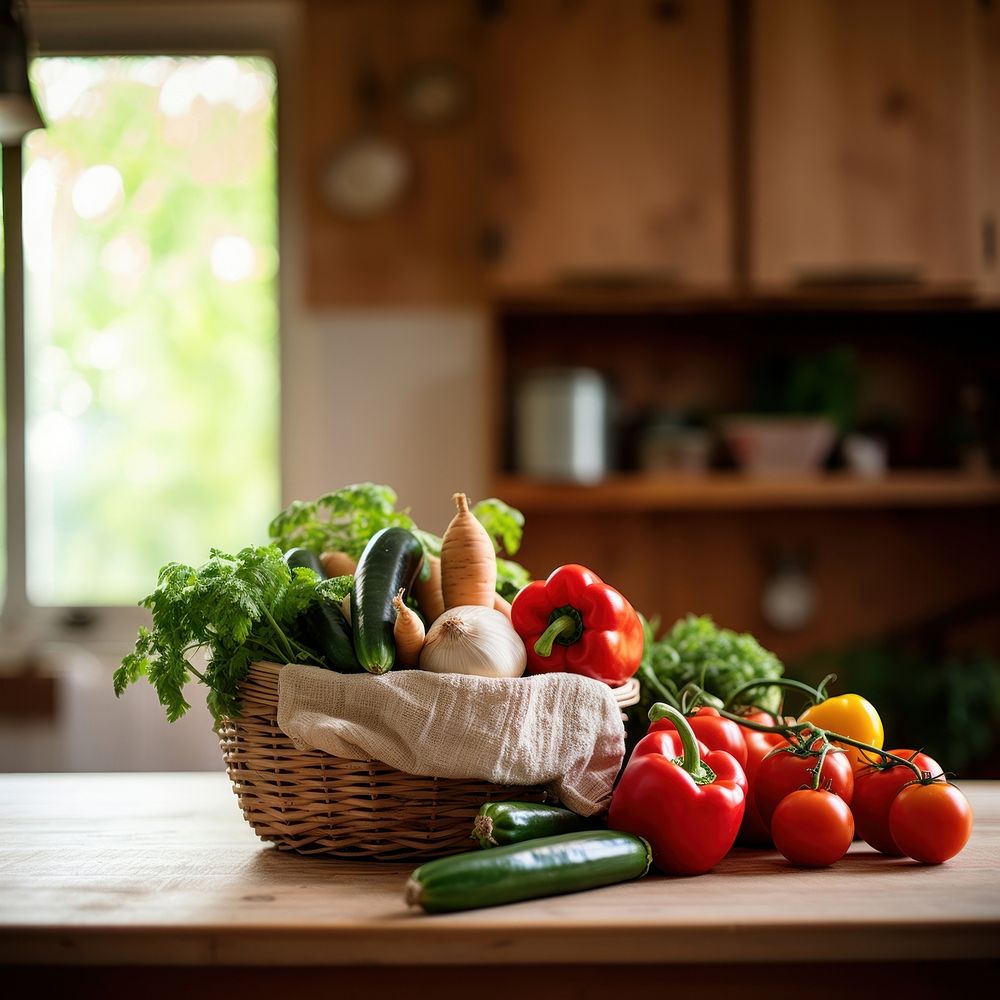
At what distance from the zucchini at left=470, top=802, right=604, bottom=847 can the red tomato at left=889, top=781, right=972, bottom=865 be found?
307 millimetres

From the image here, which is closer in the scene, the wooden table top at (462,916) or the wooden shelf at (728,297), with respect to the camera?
the wooden table top at (462,916)

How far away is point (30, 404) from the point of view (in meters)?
3.21

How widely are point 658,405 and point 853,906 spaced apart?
7.35ft

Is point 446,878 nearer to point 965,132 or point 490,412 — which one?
point 490,412

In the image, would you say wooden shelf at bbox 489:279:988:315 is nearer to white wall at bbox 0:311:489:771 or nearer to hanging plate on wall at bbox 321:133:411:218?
white wall at bbox 0:311:489:771

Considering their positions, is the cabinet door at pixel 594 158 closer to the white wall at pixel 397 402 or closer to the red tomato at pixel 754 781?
the white wall at pixel 397 402

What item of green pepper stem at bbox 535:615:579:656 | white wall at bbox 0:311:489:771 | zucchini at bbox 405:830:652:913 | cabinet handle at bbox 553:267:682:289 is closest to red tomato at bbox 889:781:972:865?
zucchini at bbox 405:830:652:913

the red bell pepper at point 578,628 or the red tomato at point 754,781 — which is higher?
the red bell pepper at point 578,628

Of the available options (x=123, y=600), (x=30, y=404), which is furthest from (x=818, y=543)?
(x=30, y=404)

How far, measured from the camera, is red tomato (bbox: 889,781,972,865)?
1061 mm

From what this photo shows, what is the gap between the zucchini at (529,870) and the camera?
919 mm

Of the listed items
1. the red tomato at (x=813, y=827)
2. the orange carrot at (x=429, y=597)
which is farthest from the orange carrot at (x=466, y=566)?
the red tomato at (x=813, y=827)

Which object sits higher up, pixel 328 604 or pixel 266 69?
pixel 266 69

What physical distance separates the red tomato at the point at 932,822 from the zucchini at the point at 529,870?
0.81 ft
